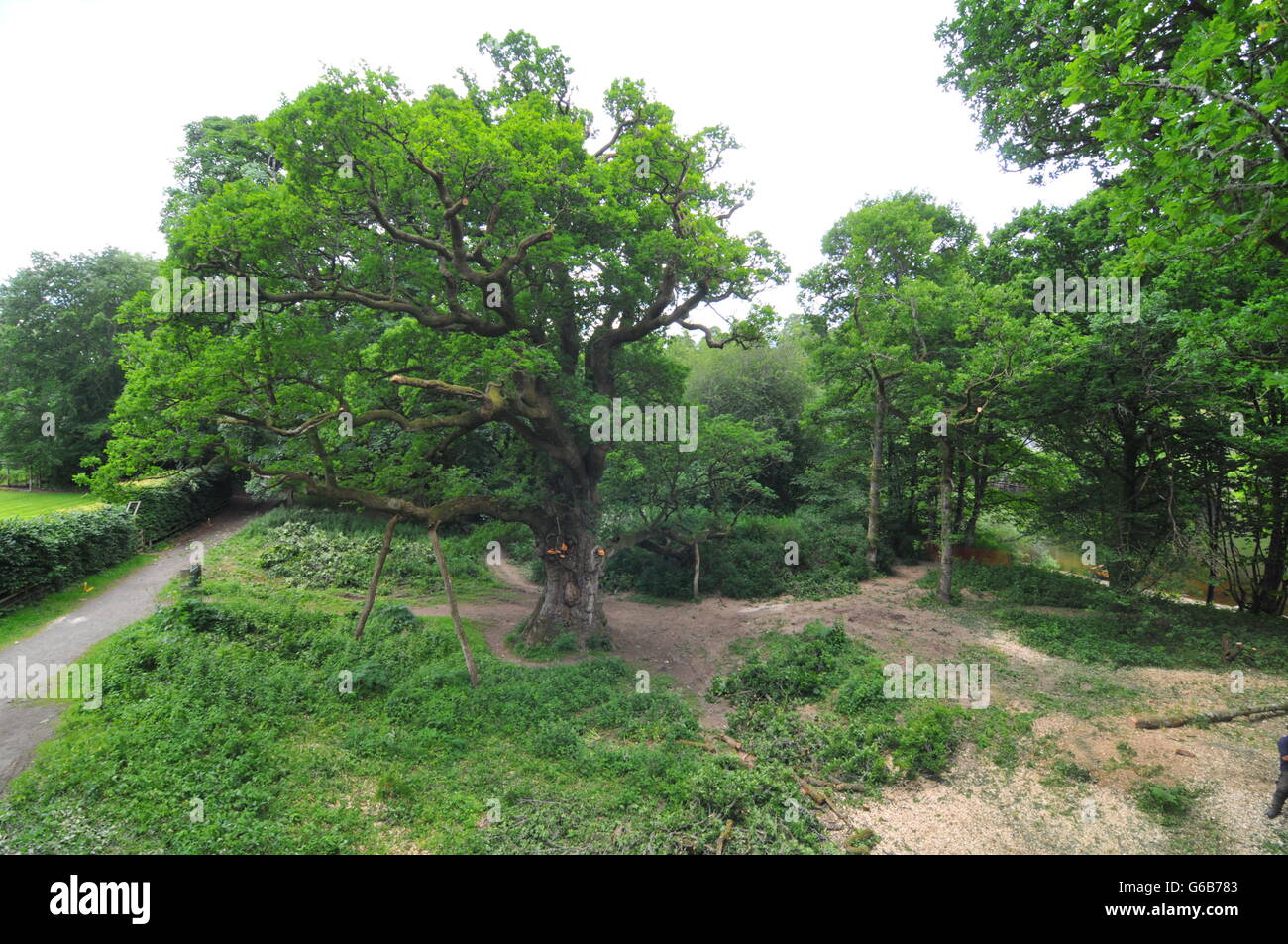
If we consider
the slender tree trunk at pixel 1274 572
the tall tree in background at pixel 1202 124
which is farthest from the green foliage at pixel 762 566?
the tall tree in background at pixel 1202 124

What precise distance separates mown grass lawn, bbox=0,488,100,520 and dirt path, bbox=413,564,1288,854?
73.7 feet

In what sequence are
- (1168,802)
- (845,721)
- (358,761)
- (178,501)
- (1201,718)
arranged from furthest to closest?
(178,501) → (845,721) → (1201,718) → (358,761) → (1168,802)

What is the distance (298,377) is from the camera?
1044 centimetres

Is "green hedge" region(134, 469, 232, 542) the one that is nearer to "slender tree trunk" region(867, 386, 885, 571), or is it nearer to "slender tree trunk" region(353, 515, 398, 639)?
"slender tree trunk" region(353, 515, 398, 639)

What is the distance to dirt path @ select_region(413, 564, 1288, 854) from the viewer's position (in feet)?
20.6

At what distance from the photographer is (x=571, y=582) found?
47.9 ft

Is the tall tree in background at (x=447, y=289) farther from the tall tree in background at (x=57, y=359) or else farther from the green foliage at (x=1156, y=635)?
the tall tree in background at (x=57, y=359)

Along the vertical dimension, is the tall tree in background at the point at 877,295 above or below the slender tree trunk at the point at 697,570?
above

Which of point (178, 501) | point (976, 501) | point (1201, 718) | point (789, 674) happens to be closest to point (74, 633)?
point (178, 501)

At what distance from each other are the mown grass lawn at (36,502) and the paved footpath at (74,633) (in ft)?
11.2

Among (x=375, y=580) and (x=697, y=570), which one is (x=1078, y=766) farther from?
(x=375, y=580)

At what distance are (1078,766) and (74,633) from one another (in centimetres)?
1928

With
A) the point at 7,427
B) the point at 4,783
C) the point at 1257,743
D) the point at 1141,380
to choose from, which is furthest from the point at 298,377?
the point at 7,427

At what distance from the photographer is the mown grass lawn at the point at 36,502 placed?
19188 millimetres
